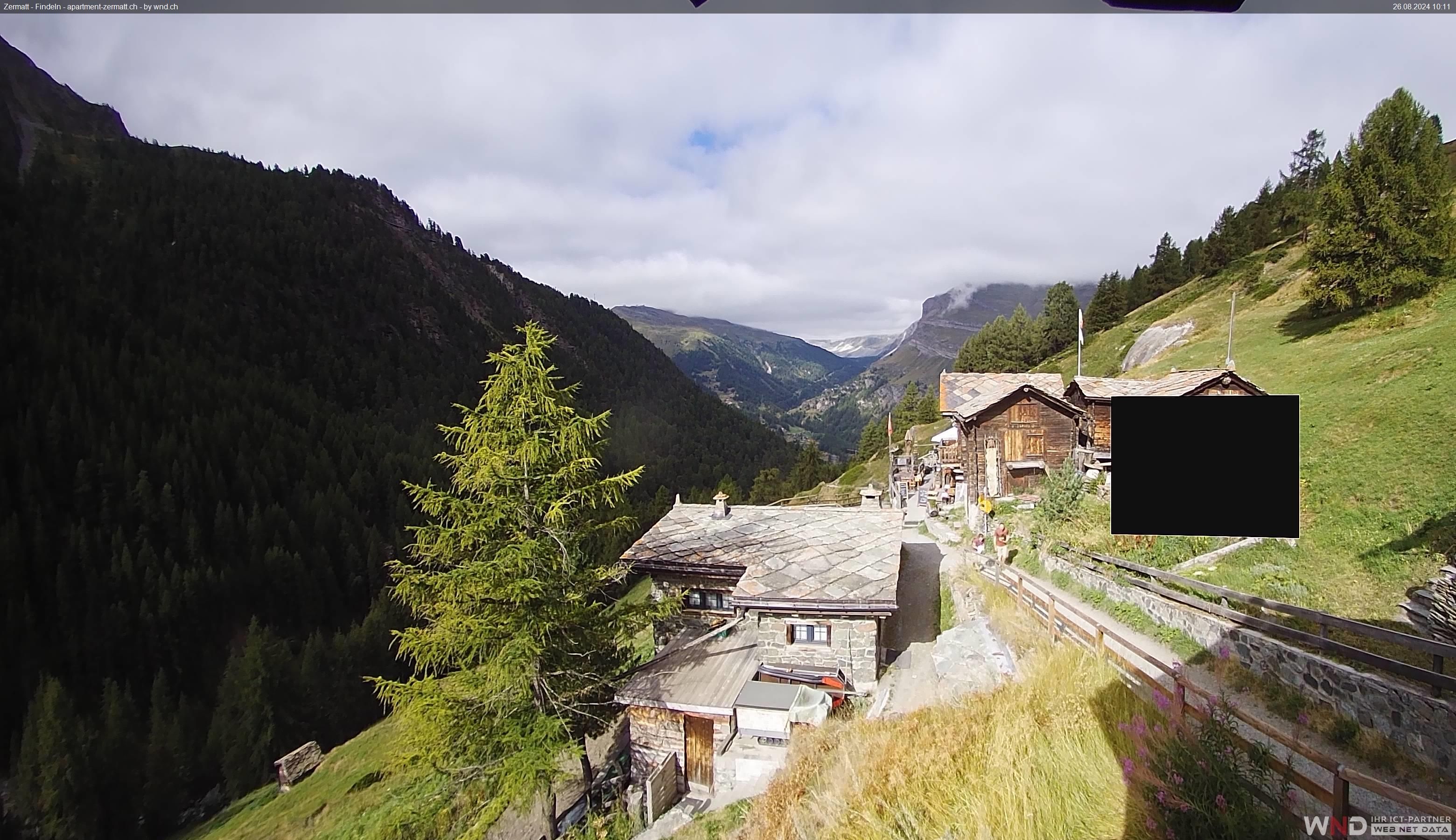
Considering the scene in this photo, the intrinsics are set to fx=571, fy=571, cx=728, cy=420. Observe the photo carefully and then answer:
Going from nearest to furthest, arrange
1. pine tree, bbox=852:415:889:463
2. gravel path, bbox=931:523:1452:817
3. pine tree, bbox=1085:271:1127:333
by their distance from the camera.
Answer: gravel path, bbox=931:523:1452:817 → pine tree, bbox=1085:271:1127:333 → pine tree, bbox=852:415:889:463

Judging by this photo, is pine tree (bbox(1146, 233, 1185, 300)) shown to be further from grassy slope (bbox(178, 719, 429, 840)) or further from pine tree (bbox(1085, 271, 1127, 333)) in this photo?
grassy slope (bbox(178, 719, 429, 840))

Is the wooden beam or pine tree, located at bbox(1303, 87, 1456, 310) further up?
pine tree, located at bbox(1303, 87, 1456, 310)

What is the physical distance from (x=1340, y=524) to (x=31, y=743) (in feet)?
207

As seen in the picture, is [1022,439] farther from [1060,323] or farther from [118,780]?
[1060,323]

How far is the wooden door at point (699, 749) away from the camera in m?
13.5

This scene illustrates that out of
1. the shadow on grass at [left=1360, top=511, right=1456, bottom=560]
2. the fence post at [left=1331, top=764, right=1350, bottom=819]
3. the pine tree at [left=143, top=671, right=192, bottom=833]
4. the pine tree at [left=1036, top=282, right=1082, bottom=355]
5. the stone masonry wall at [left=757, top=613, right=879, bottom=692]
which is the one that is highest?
the pine tree at [left=1036, top=282, right=1082, bottom=355]

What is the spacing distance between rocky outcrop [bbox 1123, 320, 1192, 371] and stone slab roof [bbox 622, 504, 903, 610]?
38712 mm

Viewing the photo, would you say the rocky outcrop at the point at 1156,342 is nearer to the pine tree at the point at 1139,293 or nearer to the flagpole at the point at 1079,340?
the flagpole at the point at 1079,340

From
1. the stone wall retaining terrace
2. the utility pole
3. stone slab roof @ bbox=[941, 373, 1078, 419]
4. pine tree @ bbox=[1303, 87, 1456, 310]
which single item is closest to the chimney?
stone slab roof @ bbox=[941, 373, 1078, 419]

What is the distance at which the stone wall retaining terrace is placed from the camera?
5.82 metres

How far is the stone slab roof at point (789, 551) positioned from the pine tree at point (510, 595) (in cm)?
444

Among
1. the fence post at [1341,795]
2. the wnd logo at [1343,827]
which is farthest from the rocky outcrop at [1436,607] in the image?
the fence post at [1341,795]

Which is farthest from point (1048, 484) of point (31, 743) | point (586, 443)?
point (31, 743)

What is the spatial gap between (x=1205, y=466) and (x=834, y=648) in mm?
10704
